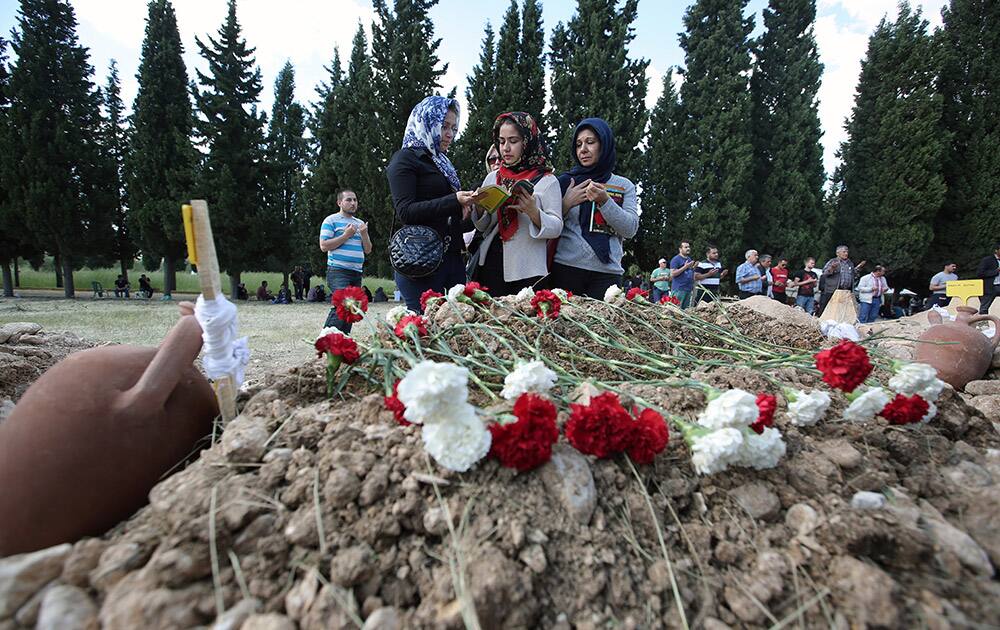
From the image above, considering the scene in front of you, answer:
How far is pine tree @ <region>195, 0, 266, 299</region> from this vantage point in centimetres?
1447

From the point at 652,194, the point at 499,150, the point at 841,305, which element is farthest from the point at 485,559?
the point at 652,194

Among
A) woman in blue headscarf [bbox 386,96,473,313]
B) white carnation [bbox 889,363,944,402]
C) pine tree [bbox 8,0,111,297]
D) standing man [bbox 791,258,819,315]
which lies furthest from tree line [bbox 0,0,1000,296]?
white carnation [bbox 889,363,944,402]

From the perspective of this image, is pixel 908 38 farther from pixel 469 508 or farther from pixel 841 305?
pixel 469 508

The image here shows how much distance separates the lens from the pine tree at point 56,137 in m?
12.7

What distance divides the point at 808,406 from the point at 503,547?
2.89ft

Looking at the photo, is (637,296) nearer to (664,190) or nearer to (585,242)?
(585,242)

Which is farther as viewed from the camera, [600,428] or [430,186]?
[430,186]

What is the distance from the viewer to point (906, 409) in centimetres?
120

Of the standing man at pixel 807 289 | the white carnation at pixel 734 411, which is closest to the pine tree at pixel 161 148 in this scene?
the white carnation at pixel 734 411

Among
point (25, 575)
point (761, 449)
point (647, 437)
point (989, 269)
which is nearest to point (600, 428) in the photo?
point (647, 437)

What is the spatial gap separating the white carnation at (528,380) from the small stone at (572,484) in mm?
190

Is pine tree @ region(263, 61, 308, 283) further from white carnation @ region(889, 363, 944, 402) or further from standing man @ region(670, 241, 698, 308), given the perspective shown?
white carnation @ region(889, 363, 944, 402)

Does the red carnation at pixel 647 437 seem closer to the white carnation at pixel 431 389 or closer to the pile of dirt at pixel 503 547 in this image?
the pile of dirt at pixel 503 547

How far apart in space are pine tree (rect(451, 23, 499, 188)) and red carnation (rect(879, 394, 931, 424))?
509 inches
